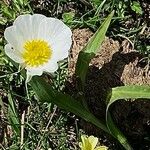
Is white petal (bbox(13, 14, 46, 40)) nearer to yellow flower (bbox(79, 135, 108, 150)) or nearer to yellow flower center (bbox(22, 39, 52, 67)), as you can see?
yellow flower center (bbox(22, 39, 52, 67))

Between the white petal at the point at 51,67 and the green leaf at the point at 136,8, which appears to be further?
the green leaf at the point at 136,8

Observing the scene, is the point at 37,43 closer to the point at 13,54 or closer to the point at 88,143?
the point at 13,54

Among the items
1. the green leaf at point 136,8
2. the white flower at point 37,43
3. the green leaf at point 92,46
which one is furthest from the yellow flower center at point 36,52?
the green leaf at point 136,8

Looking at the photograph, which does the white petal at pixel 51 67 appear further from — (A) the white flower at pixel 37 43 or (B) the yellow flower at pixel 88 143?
(B) the yellow flower at pixel 88 143

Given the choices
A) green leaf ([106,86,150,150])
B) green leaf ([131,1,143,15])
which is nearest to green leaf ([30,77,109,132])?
green leaf ([106,86,150,150])

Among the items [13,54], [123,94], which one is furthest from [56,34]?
[123,94]

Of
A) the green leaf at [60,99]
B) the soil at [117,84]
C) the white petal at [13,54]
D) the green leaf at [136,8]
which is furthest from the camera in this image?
the green leaf at [136,8]
